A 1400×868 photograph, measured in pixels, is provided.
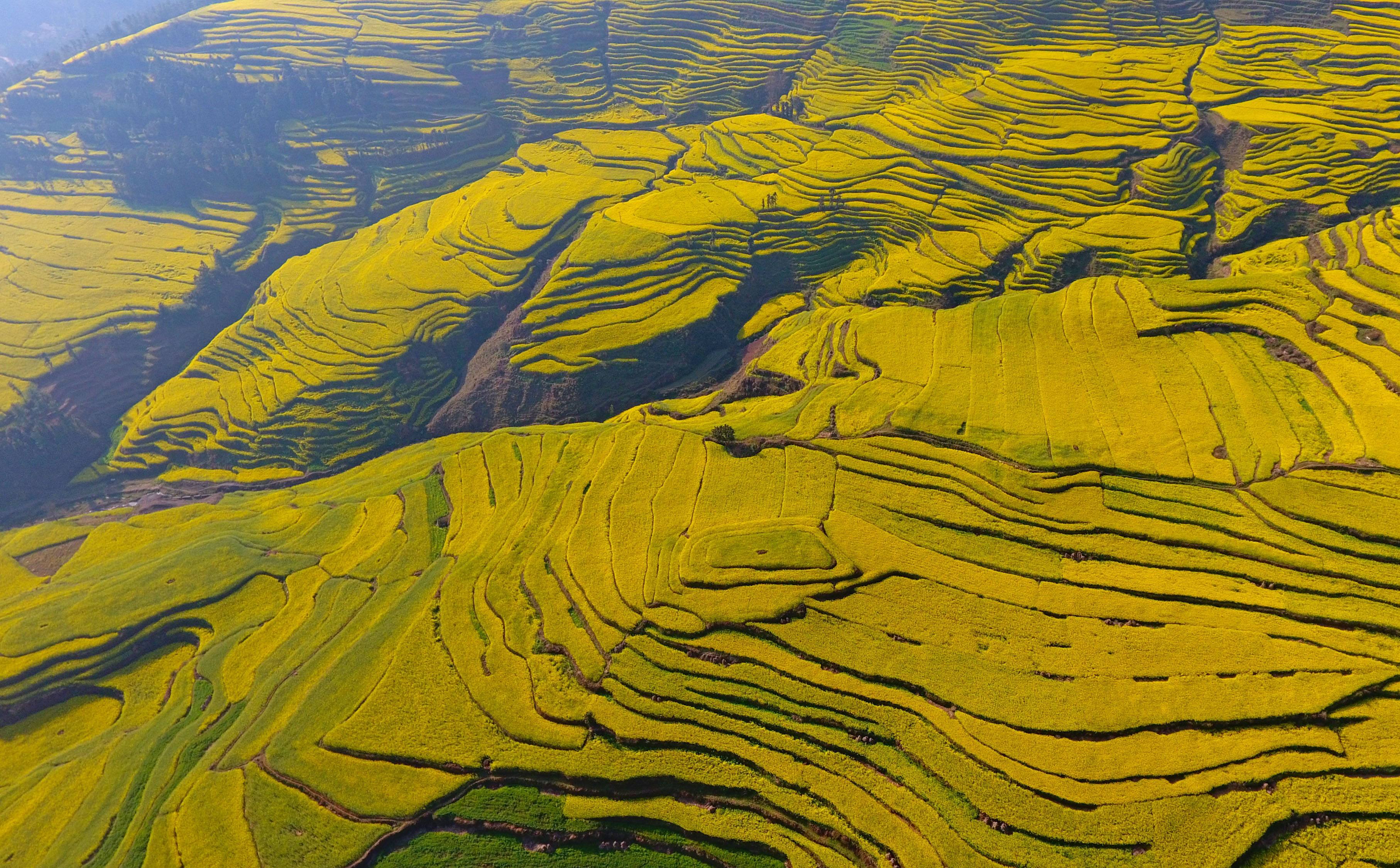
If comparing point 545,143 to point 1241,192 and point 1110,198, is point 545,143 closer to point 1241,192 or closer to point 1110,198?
point 1110,198

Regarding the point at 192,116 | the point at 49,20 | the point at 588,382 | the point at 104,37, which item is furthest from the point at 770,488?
the point at 49,20

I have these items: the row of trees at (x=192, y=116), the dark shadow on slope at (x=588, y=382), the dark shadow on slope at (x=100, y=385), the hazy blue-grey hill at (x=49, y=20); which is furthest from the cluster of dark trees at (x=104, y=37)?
the dark shadow on slope at (x=588, y=382)

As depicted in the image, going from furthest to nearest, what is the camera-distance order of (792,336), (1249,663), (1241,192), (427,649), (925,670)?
(1241,192) < (792,336) < (427,649) < (925,670) < (1249,663)

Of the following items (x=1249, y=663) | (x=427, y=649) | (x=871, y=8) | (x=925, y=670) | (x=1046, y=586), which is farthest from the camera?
(x=871, y=8)

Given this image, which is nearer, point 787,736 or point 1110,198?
point 787,736

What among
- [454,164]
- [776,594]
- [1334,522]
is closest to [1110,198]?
[1334,522]

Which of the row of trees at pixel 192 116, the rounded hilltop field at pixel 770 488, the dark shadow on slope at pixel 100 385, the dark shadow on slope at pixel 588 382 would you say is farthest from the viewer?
the row of trees at pixel 192 116

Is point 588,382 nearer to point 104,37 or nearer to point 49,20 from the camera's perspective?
point 104,37

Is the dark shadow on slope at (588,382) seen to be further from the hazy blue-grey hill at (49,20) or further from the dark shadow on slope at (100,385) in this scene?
the hazy blue-grey hill at (49,20)
